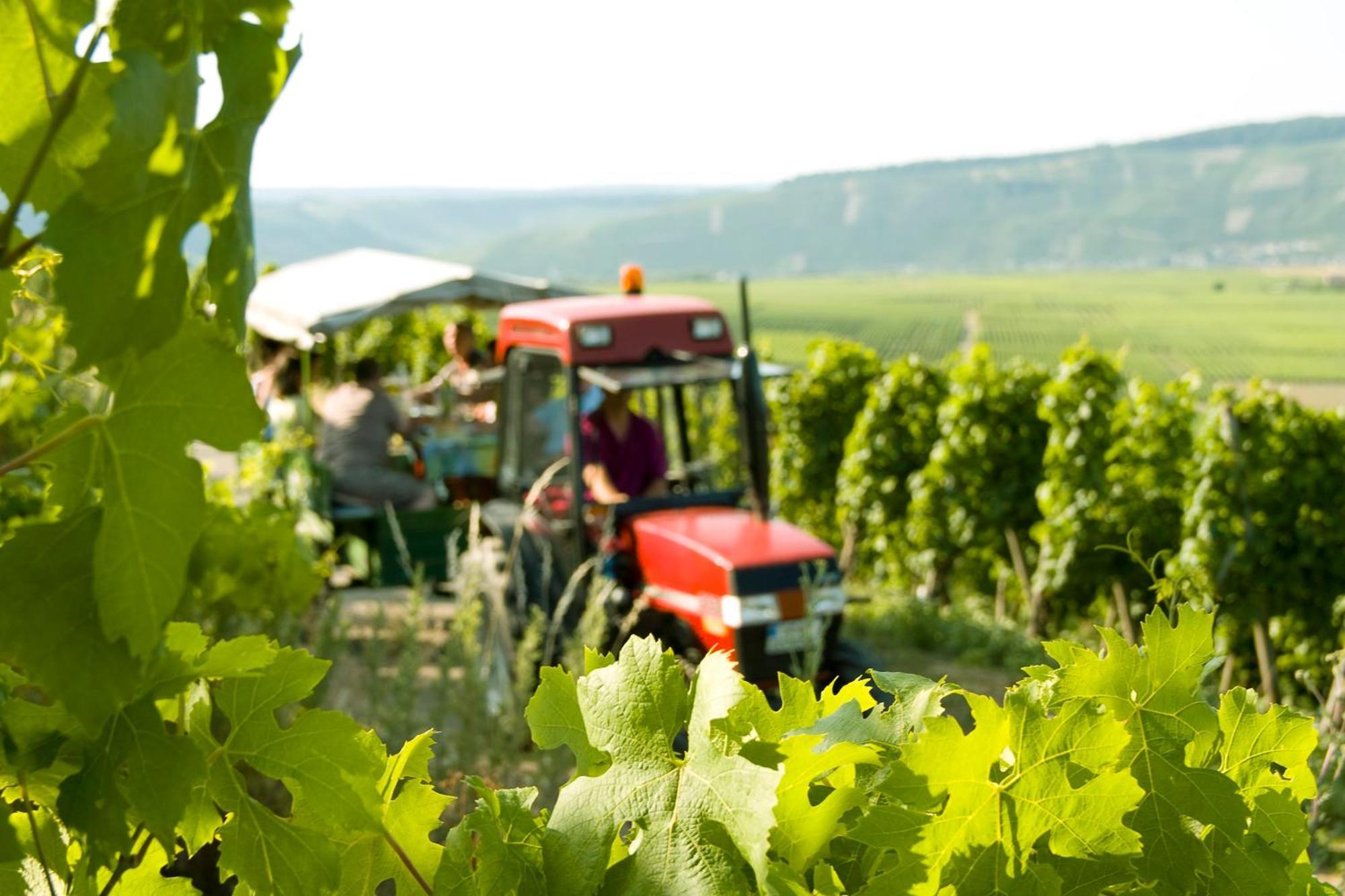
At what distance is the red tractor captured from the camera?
5348 mm

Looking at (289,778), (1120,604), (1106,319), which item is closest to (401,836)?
(289,778)

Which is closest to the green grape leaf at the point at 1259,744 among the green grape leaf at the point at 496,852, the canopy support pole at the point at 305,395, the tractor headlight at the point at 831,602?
the green grape leaf at the point at 496,852

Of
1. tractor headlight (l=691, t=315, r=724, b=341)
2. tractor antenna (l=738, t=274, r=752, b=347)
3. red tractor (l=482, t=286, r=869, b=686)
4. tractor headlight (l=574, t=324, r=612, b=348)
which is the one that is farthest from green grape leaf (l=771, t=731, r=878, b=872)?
tractor headlight (l=691, t=315, r=724, b=341)

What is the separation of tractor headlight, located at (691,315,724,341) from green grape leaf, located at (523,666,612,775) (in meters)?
5.07

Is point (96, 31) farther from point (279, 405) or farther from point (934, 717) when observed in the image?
point (279, 405)

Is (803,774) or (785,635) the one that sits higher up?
(803,774)

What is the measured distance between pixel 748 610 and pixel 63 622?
4.69m

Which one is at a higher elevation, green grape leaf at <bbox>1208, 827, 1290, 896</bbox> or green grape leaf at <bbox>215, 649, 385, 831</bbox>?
green grape leaf at <bbox>215, 649, 385, 831</bbox>

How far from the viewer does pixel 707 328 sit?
6.01 m

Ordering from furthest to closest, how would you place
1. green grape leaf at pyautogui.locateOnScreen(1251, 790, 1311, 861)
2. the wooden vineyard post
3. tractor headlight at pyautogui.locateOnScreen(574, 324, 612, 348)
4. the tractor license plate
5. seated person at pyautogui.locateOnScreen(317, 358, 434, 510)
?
seated person at pyautogui.locateOnScreen(317, 358, 434, 510) < the wooden vineyard post < tractor headlight at pyautogui.locateOnScreen(574, 324, 612, 348) < the tractor license plate < green grape leaf at pyautogui.locateOnScreen(1251, 790, 1311, 861)

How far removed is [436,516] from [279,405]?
1.94 metres

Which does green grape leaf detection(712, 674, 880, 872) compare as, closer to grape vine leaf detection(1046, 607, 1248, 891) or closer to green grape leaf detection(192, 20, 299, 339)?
grape vine leaf detection(1046, 607, 1248, 891)

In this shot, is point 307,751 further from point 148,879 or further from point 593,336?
point 593,336

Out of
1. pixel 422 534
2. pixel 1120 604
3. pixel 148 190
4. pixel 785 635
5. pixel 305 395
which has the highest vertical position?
pixel 148 190
